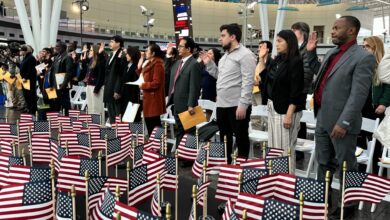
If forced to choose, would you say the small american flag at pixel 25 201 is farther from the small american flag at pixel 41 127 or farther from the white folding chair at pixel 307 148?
the small american flag at pixel 41 127

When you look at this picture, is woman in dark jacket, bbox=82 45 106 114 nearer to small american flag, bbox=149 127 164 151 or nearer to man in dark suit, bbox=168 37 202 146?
man in dark suit, bbox=168 37 202 146

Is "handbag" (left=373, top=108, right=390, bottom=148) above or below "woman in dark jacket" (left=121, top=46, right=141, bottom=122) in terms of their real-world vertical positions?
below

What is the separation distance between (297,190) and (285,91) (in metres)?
1.61

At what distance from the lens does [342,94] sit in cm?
378

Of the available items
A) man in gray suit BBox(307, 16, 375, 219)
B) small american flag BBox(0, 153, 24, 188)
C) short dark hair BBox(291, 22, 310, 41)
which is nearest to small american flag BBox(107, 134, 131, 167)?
small american flag BBox(0, 153, 24, 188)

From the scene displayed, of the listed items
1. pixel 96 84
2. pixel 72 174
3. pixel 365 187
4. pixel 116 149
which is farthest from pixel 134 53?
pixel 365 187

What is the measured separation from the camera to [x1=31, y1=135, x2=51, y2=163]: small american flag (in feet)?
17.1

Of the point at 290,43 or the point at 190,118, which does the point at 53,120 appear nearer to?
the point at 190,118

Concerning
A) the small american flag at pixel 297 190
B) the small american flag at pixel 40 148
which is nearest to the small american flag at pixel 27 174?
the small american flag at pixel 40 148

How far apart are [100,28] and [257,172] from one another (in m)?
41.5

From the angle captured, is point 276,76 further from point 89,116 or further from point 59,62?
point 59,62

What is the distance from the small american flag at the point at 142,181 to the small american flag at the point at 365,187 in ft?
5.24

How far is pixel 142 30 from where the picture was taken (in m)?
50.0

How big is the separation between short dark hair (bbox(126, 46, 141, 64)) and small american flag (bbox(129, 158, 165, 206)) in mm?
3798
